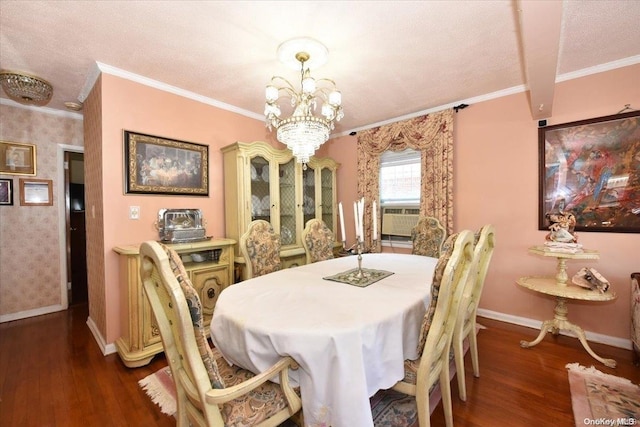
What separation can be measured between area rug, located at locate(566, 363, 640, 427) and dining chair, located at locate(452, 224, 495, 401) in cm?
55

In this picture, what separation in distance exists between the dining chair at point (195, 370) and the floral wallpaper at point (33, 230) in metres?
3.38

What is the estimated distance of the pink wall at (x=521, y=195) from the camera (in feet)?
7.61

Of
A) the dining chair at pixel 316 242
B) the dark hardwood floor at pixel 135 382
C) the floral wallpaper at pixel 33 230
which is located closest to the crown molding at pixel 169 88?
the floral wallpaper at pixel 33 230

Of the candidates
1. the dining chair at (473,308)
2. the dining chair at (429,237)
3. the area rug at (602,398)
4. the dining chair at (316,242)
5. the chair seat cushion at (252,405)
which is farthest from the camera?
the dining chair at (429,237)

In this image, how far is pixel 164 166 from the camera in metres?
2.59

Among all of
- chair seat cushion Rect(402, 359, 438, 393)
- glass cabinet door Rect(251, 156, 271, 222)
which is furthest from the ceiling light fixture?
chair seat cushion Rect(402, 359, 438, 393)

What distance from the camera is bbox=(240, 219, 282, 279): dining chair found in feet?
7.47

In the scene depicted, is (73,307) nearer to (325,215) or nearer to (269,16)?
(325,215)

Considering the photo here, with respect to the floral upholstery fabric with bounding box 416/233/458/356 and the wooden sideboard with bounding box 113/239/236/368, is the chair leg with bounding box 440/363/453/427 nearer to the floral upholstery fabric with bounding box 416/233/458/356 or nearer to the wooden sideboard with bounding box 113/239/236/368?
the floral upholstery fabric with bounding box 416/233/458/356

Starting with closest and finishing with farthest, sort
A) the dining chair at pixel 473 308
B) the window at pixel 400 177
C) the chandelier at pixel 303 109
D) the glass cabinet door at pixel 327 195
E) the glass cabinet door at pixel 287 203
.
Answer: the dining chair at pixel 473 308
the chandelier at pixel 303 109
the glass cabinet door at pixel 287 203
the window at pixel 400 177
the glass cabinet door at pixel 327 195

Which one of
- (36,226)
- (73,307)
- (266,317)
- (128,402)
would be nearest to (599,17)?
(266,317)

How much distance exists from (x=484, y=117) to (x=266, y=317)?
10.1 ft

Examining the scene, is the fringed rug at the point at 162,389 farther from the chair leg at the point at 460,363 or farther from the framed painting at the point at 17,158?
the framed painting at the point at 17,158

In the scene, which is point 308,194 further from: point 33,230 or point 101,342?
point 33,230
